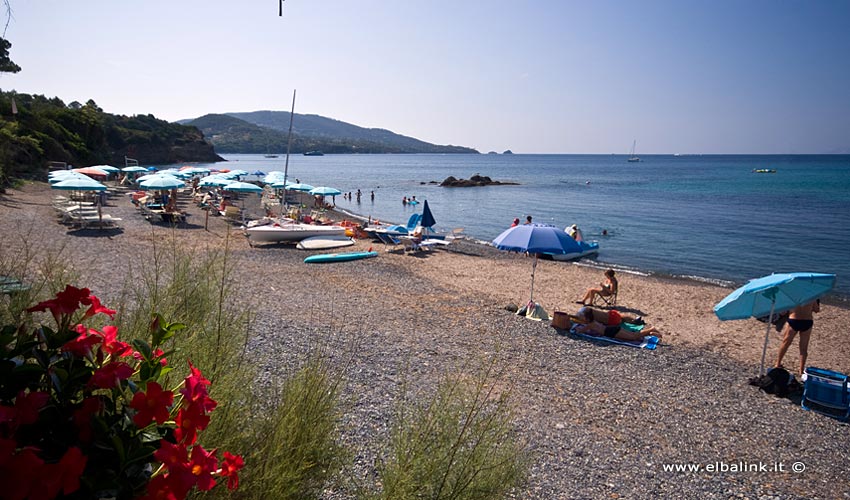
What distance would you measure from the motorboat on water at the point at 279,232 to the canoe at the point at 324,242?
228mm

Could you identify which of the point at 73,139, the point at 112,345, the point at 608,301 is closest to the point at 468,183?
the point at 73,139

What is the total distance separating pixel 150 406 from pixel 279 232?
16.6 m

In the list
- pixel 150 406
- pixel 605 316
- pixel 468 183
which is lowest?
pixel 605 316

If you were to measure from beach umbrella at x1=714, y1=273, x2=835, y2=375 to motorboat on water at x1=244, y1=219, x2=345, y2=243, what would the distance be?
13564mm

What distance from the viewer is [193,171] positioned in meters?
38.2

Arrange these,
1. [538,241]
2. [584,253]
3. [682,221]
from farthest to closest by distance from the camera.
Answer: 1. [682,221]
2. [584,253]
3. [538,241]

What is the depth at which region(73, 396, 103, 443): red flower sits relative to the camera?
3.94 ft

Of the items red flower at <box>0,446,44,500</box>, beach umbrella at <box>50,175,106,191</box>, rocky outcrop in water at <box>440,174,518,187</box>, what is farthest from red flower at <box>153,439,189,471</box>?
rocky outcrop in water at <box>440,174,518,187</box>

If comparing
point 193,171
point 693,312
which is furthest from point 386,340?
point 193,171

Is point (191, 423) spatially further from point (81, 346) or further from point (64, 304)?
point (64, 304)

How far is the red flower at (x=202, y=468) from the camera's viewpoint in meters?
1.18

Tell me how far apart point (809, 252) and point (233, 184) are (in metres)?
26.7

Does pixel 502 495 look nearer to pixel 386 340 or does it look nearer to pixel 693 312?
pixel 386 340

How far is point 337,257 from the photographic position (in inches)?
603
